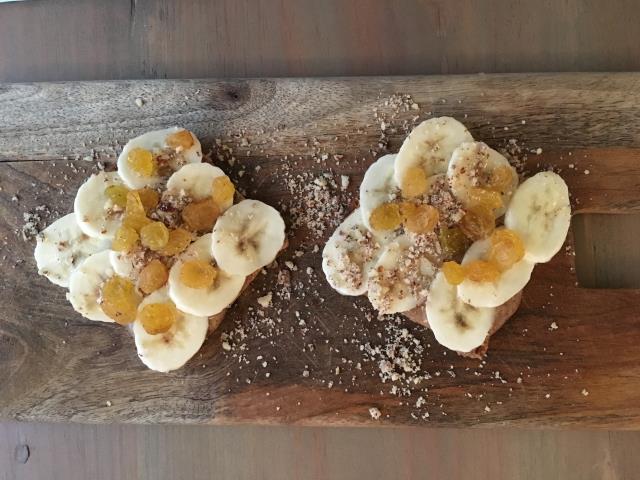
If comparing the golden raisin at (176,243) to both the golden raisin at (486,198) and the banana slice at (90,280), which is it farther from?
the golden raisin at (486,198)

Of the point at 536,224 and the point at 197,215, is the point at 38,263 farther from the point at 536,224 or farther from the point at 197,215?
the point at 536,224

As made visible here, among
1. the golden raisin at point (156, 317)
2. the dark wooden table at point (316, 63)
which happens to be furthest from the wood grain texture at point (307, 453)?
the golden raisin at point (156, 317)

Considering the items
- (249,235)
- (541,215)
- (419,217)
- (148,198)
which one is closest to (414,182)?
(419,217)

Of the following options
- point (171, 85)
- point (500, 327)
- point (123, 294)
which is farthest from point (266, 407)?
point (171, 85)

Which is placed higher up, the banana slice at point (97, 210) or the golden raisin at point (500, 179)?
the golden raisin at point (500, 179)

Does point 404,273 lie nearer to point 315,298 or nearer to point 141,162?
point 315,298

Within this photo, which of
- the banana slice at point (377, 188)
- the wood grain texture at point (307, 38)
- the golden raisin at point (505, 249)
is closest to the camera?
the golden raisin at point (505, 249)

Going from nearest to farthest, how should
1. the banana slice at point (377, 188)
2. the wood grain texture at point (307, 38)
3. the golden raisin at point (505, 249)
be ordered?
the golden raisin at point (505, 249) → the banana slice at point (377, 188) → the wood grain texture at point (307, 38)

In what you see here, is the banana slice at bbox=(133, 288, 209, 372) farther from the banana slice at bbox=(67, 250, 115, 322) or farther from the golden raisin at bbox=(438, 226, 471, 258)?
the golden raisin at bbox=(438, 226, 471, 258)
